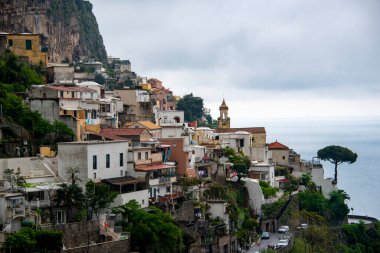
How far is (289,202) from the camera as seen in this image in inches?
2766

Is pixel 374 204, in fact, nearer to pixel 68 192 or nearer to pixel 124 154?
pixel 124 154

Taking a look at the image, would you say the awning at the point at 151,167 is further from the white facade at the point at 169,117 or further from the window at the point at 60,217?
the white facade at the point at 169,117

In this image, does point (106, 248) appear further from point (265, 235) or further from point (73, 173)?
point (265, 235)

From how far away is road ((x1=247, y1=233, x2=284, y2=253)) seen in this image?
57344mm

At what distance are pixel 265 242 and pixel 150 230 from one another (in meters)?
17.4

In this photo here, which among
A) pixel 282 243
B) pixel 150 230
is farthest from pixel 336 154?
pixel 150 230

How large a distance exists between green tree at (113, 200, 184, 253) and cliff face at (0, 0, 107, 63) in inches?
1763

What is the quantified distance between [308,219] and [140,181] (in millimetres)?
23802

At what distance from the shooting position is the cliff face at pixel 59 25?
8856 centimetres

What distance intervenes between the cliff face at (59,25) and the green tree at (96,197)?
1770 inches

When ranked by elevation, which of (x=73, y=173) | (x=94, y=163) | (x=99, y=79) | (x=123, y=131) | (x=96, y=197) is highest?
(x=99, y=79)

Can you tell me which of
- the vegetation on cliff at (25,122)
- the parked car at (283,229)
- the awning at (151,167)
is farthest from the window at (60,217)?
the parked car at (283,229)

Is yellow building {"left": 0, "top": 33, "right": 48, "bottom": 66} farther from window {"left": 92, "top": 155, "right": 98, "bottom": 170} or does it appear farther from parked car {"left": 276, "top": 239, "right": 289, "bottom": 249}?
parked car {"left": 276, "top": 239, "right": 289, "bottom": 249}

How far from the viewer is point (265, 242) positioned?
60781mm
